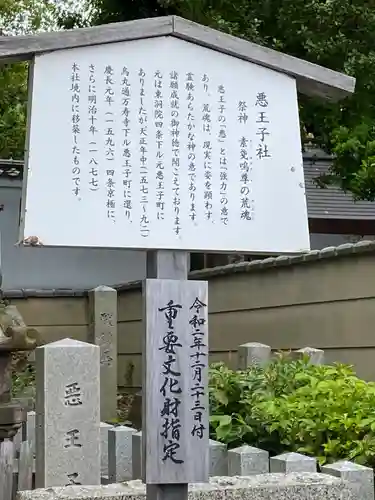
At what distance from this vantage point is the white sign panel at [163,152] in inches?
126

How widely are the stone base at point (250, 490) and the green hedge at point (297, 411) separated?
22.7 inches

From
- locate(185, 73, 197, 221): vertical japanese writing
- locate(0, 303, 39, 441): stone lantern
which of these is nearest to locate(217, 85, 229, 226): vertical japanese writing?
locate(185, 73, 197, 221): vertical japanese writing

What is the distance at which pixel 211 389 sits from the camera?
577 cm

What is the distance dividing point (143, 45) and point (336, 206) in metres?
10.5

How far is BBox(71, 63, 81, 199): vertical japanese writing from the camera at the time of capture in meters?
3.22

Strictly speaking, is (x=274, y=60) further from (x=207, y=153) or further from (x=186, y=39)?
(x=207, y=153)

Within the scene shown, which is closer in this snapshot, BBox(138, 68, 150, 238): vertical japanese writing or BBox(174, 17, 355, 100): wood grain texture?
BBox(138, 68, 150, 238): vertical japanese writing

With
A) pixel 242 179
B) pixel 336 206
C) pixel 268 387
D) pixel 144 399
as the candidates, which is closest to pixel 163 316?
pixel 144 399

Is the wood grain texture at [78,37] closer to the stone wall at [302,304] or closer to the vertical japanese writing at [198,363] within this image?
the vertical japanese writing at [198,363]

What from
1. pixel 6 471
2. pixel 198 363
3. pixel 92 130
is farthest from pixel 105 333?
pixel 92 130

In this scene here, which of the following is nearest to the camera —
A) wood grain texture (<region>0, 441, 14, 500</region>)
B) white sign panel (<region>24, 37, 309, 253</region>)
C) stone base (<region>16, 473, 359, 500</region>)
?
white sign panel (<region>24, 37, 309, 253</region>)

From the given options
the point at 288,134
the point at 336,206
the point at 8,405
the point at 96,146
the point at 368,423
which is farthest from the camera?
the point at 336,206

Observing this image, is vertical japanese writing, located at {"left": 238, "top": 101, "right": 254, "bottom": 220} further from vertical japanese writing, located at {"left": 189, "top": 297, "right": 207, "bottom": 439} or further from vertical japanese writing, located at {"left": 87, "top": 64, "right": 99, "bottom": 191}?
→ vertical japanese writing, located at {"left": 87, "top": 64, "right": 99, "bottom": 191}

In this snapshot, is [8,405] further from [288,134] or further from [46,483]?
[288,134]
